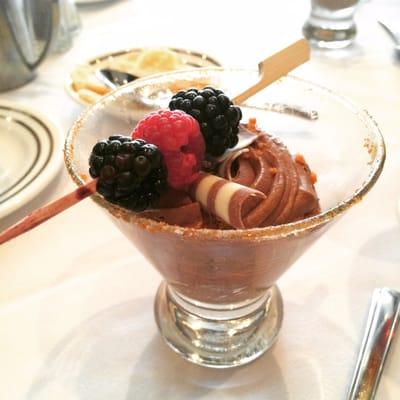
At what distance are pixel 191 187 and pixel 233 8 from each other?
4.53ft

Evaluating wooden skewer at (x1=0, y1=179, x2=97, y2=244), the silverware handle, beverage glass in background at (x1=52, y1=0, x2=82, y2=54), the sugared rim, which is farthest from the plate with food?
the silverware handle

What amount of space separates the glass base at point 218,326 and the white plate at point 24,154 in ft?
0.93

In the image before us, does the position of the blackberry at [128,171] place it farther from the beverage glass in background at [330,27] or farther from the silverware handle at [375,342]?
the beverage glass in background at [330,27]

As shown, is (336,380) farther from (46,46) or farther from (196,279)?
(46,46)

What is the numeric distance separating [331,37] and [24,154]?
3.28 feet

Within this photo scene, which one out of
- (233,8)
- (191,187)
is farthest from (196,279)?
(233,8)

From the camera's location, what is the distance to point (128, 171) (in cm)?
55

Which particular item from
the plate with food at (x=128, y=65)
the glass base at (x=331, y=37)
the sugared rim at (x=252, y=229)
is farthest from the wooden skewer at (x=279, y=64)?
the glass base at (x=331, y=37)

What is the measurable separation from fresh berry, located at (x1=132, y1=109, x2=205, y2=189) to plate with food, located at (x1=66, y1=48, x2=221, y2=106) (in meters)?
0.58

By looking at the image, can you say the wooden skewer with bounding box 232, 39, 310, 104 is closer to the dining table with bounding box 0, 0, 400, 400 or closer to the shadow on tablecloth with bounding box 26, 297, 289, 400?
the dining table with bounding box 0, 0, 400, 400

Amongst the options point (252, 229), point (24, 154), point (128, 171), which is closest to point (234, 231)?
point (252, 229)

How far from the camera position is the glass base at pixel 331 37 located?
1.57 m

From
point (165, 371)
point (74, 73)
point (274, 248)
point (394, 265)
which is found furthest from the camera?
point (74, 73)

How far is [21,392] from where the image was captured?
0.66m
